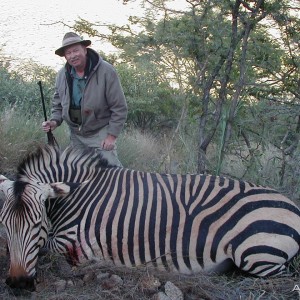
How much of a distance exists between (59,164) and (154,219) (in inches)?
35.6

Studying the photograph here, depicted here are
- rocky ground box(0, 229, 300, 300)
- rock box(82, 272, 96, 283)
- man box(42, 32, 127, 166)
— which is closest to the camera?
rocky ground box(0, 229, 300, 300)

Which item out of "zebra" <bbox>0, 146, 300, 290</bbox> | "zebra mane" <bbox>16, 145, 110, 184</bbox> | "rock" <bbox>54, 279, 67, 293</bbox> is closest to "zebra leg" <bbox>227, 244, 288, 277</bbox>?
"zebra" <bbox>0, 146, 300, 290</bbox>

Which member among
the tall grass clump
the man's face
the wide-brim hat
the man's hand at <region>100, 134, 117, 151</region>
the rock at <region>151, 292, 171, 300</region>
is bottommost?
the tall grass clump

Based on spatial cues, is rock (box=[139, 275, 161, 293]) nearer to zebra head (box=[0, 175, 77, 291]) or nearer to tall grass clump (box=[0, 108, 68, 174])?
zebra head (box=[0, 175, 77, 291])

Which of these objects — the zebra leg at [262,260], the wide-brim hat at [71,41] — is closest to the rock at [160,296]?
the zebra leg at [262,260]

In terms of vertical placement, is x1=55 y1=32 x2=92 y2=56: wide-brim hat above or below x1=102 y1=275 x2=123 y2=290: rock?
above

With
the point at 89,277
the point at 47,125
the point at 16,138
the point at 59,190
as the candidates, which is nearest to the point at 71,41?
the point at 47,125

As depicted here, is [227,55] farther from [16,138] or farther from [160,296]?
[160,296]

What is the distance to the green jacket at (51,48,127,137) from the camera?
482 centimetres

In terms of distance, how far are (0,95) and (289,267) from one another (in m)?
7.96

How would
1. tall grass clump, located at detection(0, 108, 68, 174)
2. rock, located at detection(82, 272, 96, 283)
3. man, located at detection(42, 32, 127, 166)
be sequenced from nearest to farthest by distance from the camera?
rock, located at detection(82, 272, 96, 283) < man, located at detection(42, 32, 127, 166) < tall grass clump, located at detection(0, 108, 68, 174)

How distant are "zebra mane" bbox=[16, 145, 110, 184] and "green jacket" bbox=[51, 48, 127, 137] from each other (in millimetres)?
848

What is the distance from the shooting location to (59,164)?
13.0 feet

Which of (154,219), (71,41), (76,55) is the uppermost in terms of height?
(71,41)
